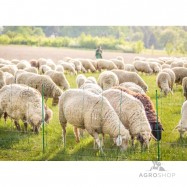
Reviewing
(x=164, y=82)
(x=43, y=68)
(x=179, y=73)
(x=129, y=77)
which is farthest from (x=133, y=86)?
(x=43, y=68)

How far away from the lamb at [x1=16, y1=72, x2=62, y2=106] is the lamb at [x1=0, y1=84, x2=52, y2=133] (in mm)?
213

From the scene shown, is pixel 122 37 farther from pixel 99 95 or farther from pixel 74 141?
pixel 74 141

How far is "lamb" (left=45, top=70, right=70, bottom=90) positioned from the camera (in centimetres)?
1018

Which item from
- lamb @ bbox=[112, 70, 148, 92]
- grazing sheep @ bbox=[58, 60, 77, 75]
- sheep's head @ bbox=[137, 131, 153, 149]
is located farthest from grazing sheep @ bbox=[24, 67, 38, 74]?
sheep's head @ bbox=[137, 131, 153, 149]

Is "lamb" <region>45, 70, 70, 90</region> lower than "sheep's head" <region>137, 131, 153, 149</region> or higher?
higher

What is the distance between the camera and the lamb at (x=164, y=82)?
9765 millimetres

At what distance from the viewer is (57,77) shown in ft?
34.1

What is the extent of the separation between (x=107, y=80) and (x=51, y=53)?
1342 mm

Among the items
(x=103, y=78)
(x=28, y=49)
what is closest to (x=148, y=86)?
(x=103, y=78)

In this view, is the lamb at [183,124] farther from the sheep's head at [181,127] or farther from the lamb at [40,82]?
the lamb at [40,82]

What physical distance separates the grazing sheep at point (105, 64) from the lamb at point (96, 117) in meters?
1.03

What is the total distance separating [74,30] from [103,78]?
1157 millimetres

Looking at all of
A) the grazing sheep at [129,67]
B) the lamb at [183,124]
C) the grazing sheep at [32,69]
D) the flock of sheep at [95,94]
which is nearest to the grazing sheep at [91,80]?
the flock of sheep at [95,94]
